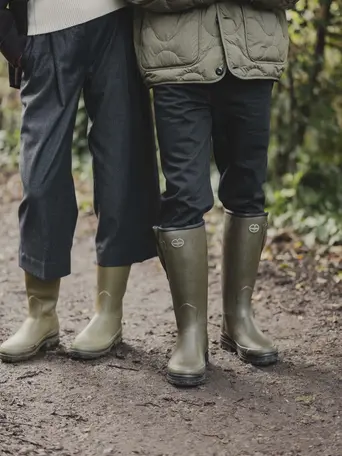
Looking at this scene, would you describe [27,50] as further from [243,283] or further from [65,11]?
[243,283]

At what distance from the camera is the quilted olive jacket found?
2891 mm

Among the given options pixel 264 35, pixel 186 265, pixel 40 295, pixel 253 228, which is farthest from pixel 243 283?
pixel 264 35

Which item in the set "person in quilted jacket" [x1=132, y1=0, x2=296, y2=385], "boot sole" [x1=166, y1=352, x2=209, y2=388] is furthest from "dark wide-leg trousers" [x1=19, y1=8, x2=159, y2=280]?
"boot sole" [x1=166, y1=352, x2=209, y2=388]

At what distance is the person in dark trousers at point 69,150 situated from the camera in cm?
304

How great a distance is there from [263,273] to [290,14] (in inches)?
60.0

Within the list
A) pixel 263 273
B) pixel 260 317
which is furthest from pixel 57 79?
pixel 263 273

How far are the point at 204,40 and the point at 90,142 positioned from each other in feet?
2.02

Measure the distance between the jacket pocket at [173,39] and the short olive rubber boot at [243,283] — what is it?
64 cm

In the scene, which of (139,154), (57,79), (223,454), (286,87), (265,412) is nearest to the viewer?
(223,454)

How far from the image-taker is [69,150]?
3.16m

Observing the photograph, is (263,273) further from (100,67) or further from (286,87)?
(100,67)

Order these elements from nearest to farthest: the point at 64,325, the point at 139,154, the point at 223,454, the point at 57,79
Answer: the point at 223,454 → the point at 57,79 → the point at 139,154 → the point at 64,325

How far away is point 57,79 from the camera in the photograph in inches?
120

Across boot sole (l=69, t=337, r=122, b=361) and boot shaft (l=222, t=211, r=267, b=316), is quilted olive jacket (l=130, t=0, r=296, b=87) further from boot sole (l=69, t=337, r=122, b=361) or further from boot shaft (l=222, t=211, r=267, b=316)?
boot sole (l=69, t=337, r=122, b=361)
